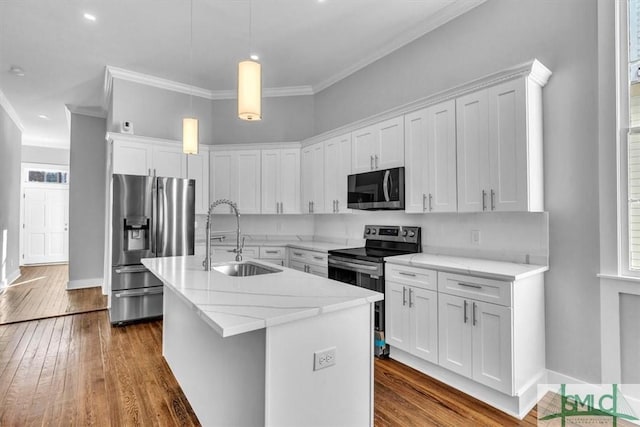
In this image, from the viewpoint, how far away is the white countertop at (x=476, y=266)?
227cm

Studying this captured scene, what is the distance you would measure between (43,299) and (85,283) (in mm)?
782

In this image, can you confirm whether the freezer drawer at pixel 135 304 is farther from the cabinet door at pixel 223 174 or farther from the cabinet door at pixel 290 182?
the cabinet door at pixel 290 182

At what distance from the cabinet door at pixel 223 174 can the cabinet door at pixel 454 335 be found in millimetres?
3343

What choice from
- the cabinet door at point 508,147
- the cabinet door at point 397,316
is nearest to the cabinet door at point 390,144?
the cabinet door at point 508,147

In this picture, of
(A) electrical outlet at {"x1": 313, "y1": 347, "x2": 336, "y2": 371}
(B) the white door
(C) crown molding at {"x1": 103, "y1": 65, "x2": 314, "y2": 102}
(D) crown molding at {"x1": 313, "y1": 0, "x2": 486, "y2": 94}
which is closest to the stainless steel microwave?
(D) crown molding at {"x1": 313, "y1": 0, "x2": 486, "y2": 94}

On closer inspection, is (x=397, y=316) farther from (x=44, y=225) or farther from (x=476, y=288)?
(x=44, y=225)

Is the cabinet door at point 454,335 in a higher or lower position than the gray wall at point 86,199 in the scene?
lower

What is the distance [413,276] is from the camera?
2.83 m

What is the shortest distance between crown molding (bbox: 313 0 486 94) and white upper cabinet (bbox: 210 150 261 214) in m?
1.65

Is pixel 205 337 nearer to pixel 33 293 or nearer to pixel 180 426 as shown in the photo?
pixel 180 426

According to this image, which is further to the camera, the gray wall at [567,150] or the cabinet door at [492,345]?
the gray wall at [567,150]

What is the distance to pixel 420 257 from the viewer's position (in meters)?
3.07

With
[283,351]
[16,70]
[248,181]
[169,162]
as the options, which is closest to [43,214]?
[16,70]

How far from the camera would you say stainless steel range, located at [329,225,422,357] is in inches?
121
